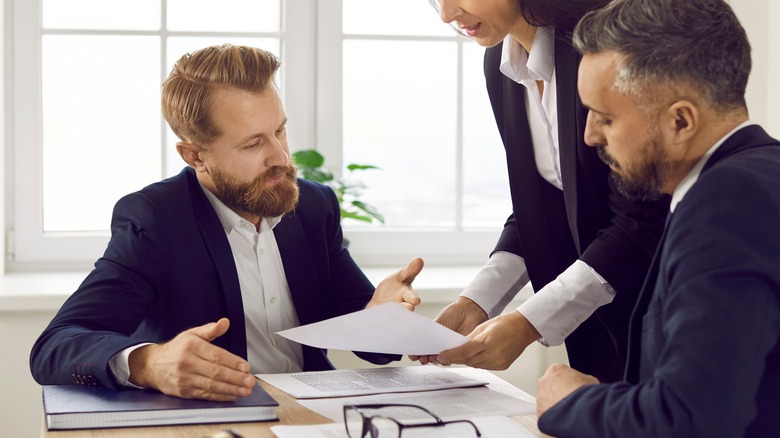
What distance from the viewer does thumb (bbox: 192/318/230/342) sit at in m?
1.54

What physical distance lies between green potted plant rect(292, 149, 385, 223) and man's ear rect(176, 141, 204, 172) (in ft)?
2.97

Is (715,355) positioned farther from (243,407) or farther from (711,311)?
(243,407)

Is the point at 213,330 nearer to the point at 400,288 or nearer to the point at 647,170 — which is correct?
the point at 400,288

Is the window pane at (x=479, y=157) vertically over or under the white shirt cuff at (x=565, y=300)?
over

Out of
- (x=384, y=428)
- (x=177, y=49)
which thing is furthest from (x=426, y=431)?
(x=177, y=49)

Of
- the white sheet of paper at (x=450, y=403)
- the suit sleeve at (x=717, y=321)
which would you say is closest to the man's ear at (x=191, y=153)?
the white sheet of paper at (x=450, y=403)

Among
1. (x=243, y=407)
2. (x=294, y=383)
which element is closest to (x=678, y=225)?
(x=243, y=407)

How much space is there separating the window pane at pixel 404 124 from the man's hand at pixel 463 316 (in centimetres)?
138

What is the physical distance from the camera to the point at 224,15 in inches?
125

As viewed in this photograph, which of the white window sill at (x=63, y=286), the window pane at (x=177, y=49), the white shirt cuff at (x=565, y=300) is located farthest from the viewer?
the window pane at (x=177, y=49)

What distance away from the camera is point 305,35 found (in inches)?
126

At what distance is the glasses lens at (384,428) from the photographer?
4.21 feet

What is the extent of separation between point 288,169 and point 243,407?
716 millimetres

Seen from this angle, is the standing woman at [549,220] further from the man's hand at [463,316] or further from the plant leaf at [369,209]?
the plant leaf at [369,209]
